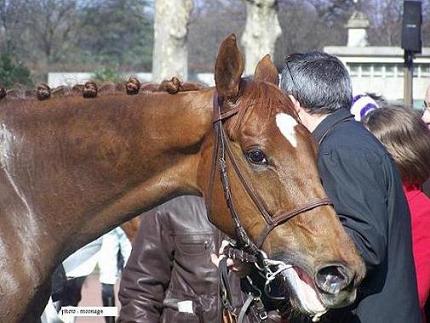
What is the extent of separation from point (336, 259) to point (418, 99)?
18635 millimetres

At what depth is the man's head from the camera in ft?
13.2

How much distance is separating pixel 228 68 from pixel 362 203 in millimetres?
742

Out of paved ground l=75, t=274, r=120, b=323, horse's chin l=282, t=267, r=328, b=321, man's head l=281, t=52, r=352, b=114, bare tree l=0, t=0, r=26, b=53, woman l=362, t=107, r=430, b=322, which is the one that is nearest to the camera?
horse's chin l=282, t=267, r=328, b=321

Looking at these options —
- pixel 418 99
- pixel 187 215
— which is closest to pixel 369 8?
pixel 418 99

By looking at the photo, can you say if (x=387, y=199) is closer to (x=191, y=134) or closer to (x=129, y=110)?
(x=191, y=134)

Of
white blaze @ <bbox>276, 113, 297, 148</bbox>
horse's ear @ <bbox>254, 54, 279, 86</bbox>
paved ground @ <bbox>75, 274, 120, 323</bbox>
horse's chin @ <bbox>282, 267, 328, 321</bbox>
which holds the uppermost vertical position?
horse's ear @ <bbox>254, 54, 279, 86</bbox>

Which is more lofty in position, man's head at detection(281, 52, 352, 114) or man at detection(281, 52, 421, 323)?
man's head at detection(281, 52, 352, 114)

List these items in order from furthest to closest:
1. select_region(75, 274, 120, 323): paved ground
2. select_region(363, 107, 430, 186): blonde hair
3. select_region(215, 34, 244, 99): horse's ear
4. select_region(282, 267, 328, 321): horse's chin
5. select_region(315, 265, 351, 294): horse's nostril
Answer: select_region(75, 274, 120, 323): paved ground → select_region(363, 107, 430, 186): blonde hair → select_region(215, 34, 244, 99): horse's ear → select_region(282, 267, 328, 321): horse's chin → select_region(315, 265, 351, 294): horse's nostril

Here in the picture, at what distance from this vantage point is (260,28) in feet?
62.3

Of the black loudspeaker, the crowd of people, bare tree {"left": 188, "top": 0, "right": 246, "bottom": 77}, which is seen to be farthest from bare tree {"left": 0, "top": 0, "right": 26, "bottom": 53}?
the crowd of people

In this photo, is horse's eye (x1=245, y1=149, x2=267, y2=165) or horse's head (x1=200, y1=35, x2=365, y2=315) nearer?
horse's head (x1=200, y1=35, x2=365, y2=315)

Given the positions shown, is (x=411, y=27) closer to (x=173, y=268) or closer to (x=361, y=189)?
(x=173, y=268)

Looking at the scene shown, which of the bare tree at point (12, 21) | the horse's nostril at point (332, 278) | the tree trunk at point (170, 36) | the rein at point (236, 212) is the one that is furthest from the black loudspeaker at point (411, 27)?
the bare tree at point (12, 21)

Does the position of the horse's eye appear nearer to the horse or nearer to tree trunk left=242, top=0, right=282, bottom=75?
the horse
